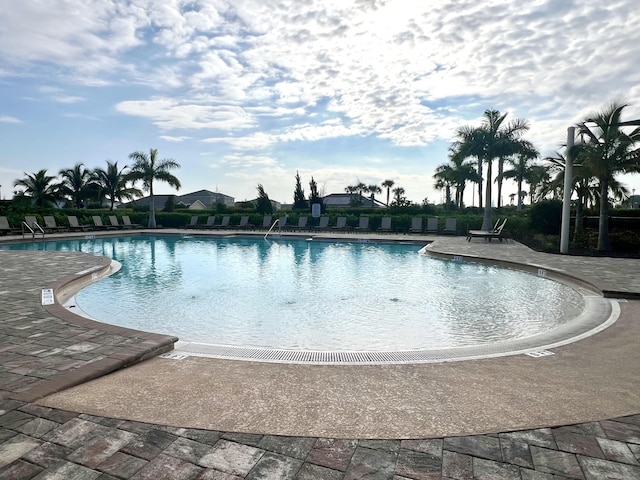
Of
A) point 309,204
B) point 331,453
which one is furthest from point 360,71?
point 309,204

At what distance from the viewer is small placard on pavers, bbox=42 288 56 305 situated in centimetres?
582

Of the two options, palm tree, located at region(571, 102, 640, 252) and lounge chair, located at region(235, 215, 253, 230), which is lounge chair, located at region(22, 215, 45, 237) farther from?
palm tree, located at region(571, 102, 640, 252)

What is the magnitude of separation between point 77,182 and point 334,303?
3641 centimetres

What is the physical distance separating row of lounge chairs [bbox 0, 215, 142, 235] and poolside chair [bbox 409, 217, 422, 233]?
1834 cm

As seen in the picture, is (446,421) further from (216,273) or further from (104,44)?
(104,44)

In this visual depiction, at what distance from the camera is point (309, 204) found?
115 ft

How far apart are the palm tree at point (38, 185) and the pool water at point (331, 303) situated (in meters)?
25.3

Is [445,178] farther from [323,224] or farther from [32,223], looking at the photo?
[32,223]

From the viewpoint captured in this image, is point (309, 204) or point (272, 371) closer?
point (272, 371)

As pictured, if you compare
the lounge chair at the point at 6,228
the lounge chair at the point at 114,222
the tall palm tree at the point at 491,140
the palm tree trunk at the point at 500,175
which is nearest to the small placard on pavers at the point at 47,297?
the lounge chair at the point at 6,228

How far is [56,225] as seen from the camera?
862 inches

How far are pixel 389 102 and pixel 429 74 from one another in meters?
3.04

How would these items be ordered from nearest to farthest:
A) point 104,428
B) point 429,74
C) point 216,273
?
1. point 104,428
2. point 216,273
3. point 429,74

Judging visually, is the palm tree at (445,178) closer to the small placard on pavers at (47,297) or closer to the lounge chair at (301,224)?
the lounge chair at (301,224)
